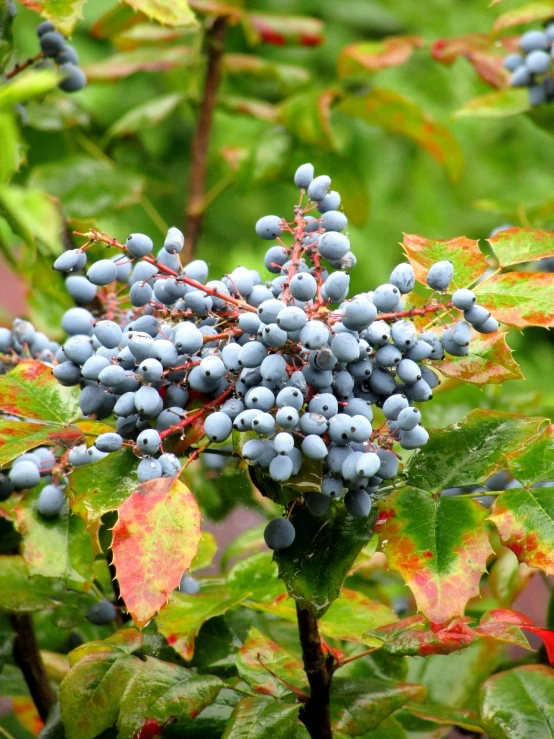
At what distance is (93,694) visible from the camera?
2.60ft

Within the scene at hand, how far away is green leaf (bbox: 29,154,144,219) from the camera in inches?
59.1

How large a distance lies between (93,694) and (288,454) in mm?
328

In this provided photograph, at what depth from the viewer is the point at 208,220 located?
2.26m

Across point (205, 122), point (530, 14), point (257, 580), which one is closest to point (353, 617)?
point (257, 580)

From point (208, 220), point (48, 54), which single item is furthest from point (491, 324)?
point (208, 220)

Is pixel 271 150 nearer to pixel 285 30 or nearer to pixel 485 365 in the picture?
pixel 285 30

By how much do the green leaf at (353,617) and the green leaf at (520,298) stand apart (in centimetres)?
34

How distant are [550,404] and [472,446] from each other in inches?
22.3

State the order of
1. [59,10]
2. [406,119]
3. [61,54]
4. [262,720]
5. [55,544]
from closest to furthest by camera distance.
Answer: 1. [262,720]
2. [55,544]
3. [59,10]
4. [61,54]
5. [406,119]

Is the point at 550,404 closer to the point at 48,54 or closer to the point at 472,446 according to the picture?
the point at 472,446

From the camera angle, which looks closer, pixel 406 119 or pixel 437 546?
pixel 437 546

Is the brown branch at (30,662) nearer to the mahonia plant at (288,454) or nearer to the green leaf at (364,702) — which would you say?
the mahonia plant at (288,454)

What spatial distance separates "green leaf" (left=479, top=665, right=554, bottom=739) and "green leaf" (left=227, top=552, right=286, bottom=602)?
23 centimetres

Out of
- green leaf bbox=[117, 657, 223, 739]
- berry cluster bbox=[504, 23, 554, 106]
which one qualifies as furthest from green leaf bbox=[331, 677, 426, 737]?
berry cluster bbox=[504, 23, 554, 106]
